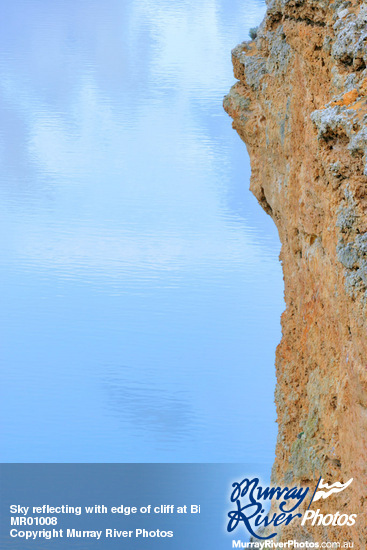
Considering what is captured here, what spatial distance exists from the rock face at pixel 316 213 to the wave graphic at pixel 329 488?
0.04 metres

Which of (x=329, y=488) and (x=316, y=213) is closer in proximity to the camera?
(x=329, y=488)

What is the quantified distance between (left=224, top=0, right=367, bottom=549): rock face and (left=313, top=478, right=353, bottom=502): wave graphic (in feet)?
0.14

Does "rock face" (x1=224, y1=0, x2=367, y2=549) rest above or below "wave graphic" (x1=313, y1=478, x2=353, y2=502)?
above

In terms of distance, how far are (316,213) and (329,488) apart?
2033 mm

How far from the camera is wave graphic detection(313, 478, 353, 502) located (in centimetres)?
429

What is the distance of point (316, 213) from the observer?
17.0 feet

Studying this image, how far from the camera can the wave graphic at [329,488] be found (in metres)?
4.29

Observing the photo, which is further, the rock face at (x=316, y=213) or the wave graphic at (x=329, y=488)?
the wave graphic at (x=329, y=488)

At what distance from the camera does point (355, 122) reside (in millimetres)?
3736

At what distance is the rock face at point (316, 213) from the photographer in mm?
3795

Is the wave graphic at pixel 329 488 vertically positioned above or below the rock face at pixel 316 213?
below

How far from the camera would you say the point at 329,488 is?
4559mm

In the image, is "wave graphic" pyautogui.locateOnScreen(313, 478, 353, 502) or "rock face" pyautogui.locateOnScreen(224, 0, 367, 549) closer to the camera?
"rock face" pyautogui.locateOnScreen(224, 0, 367, 549)

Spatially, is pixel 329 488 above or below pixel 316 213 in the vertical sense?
below
